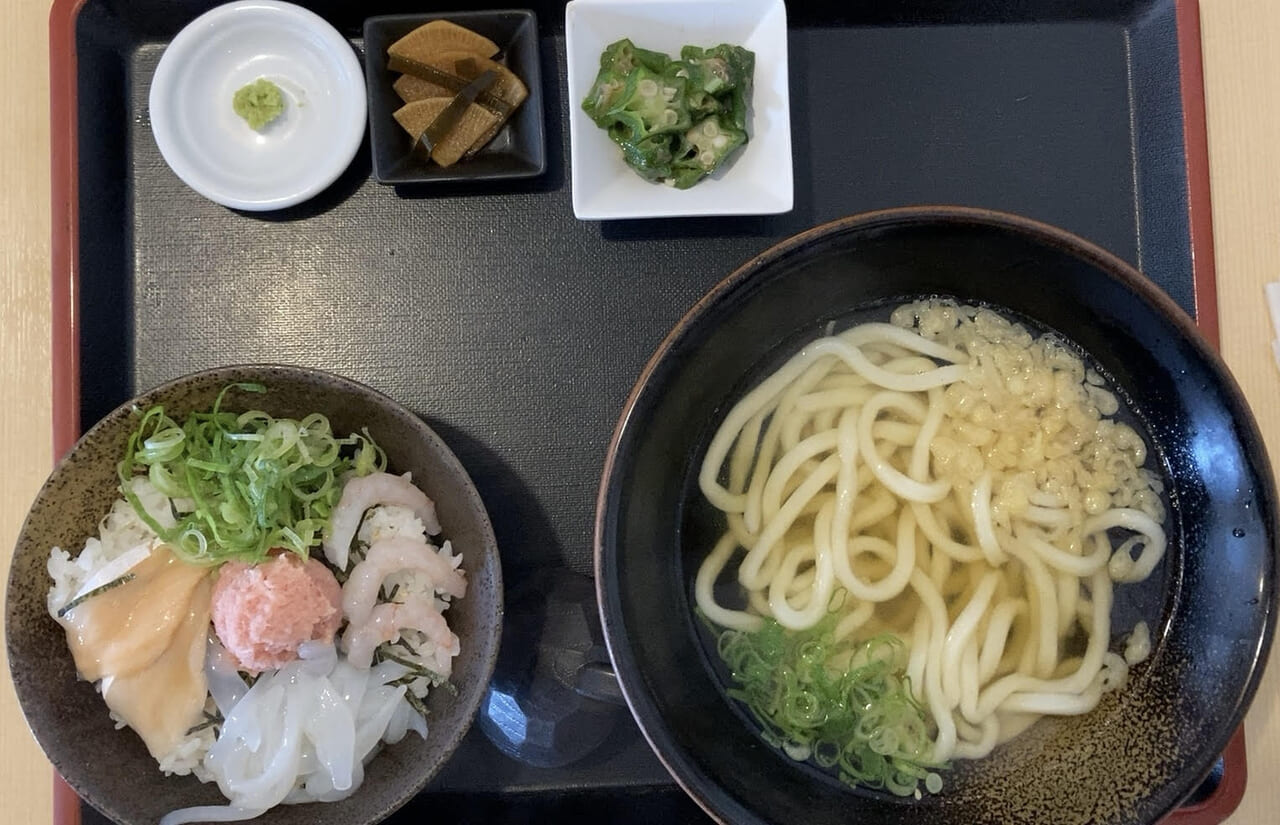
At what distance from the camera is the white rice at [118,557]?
1371mm

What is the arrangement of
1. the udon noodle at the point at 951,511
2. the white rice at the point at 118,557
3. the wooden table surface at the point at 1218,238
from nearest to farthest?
the white rice at the point at 118,557 → the udon noodle at the point at 951,511 → the wooden table surface at the point at 1218,238

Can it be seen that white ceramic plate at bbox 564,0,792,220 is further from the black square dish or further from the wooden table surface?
the wooden table surface

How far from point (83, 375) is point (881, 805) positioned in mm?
1581

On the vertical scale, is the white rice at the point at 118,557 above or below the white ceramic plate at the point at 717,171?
below

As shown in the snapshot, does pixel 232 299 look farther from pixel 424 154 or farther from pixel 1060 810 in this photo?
pixel 1060 810

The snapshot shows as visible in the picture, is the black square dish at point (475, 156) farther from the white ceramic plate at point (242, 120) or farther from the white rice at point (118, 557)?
the white rice at point (118, 557)

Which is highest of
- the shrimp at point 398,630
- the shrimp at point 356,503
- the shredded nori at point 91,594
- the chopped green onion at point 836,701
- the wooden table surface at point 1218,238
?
the wooden table surface at point 1218,238

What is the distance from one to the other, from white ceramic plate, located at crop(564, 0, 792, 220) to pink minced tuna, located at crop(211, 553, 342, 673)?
Result: 2.49 feet

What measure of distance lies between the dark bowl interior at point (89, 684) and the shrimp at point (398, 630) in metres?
0.03

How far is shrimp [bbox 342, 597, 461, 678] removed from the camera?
4.55 feet

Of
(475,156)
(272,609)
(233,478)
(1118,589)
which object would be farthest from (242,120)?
(1118,589)

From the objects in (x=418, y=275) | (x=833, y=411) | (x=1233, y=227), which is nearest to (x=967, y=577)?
(x=833, y=411)

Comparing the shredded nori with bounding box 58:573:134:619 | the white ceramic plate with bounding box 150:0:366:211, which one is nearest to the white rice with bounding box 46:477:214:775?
the shredded nori with bounding box 58:573:134:619

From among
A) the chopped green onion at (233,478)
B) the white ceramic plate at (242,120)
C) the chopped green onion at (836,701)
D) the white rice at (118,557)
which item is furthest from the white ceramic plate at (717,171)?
the white rice at (118,557)
